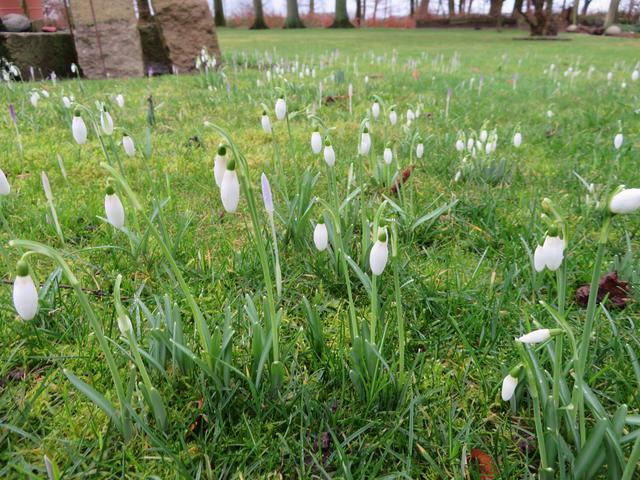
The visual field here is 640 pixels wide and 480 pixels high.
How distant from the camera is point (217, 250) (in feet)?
8.12

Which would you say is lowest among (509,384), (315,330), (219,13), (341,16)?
(315,330)

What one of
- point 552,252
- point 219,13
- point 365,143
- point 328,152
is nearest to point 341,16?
point 219,13

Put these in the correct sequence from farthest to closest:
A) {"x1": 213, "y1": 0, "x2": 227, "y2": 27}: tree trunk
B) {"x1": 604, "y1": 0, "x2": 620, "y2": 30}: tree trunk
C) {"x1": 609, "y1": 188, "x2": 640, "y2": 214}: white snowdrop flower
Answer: {"x1": 213, "y1": 0, "x2": 227, "y2": 27}: tree trunk, {"x1": 604, "y1": 0, "x2": 620, "y2": 30}: tree trunk, {"x1": 609, "y1": 188, "x2": 640, "y2": 214}: white snowdrop flower

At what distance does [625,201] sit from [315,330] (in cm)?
103

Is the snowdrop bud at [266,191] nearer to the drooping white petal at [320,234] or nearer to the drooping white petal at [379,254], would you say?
the drooping white petal at [320,234]

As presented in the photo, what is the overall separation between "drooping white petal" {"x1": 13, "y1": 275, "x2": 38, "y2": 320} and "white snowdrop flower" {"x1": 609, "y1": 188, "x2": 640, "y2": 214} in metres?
1.30

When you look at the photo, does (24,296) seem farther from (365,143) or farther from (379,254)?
(365,143)

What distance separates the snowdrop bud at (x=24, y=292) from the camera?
3.50 feet

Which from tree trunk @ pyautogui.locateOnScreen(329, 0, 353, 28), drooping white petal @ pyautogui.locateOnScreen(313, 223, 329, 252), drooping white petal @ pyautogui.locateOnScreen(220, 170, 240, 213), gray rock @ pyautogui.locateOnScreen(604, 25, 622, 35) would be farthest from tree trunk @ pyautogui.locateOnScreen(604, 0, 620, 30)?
drooping white petal @ pyautogui.locateOnScreen(220, 170, 240, 213)

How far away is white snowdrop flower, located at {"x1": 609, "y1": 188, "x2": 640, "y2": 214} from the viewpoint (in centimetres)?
98

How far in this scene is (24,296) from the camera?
1077mm

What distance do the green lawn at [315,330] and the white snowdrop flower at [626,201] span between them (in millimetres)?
113

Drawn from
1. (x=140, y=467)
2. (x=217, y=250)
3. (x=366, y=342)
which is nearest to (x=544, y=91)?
(x=217, y=250)

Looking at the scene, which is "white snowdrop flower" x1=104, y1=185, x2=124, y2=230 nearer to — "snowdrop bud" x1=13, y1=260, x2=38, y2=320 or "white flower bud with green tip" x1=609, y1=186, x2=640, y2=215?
"snowdrop bud" x1=13, y1=260, x2=38, y2=320
